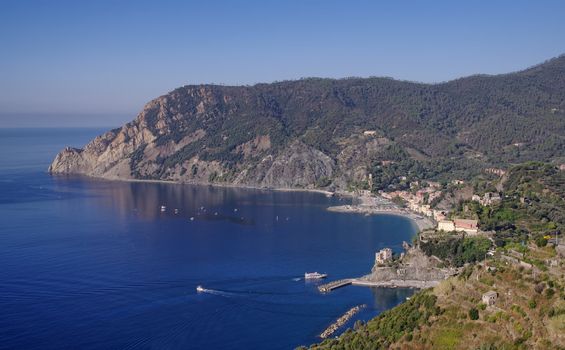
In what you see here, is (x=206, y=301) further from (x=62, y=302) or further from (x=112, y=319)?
(x=62, y=302)

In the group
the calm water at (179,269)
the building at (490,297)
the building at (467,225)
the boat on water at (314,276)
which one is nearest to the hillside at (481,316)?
the building at (490,297)

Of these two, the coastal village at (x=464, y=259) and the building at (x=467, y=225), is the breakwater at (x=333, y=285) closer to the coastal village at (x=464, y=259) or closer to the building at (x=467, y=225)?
the coastal village at (x=464, y=259)

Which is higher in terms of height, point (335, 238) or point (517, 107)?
point (517, 107)

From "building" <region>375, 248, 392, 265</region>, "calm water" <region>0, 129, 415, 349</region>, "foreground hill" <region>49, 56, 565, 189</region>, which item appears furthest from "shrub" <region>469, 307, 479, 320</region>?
"foreground hill" <region>49, 56, 565, 189</region>

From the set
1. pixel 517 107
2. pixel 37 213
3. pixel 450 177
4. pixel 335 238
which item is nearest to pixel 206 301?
pixel 335 238

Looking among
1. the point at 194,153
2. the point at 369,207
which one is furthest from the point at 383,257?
the point at 194,153

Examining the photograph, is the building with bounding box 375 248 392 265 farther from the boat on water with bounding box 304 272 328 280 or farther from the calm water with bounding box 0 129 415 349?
the boat on water with bounding box 304 272 328 280
